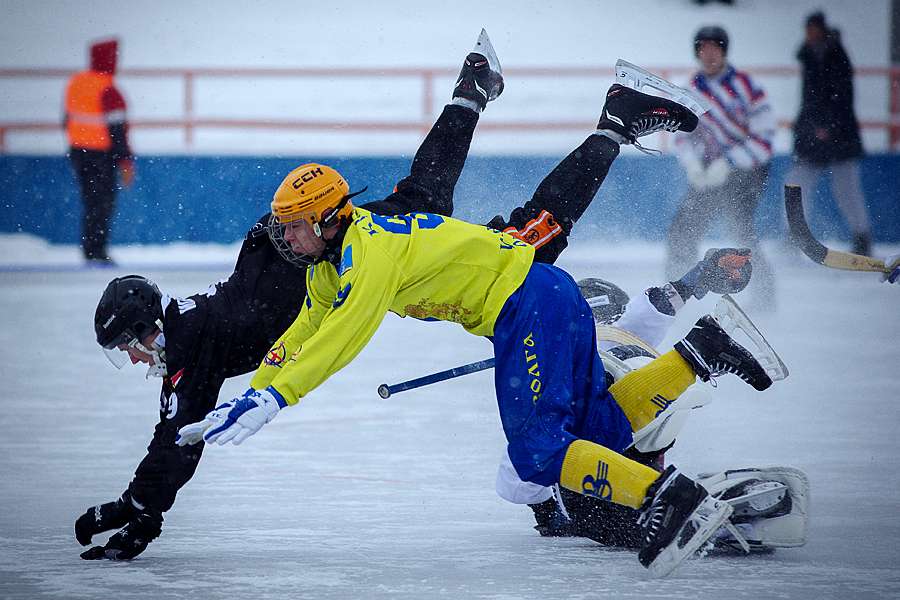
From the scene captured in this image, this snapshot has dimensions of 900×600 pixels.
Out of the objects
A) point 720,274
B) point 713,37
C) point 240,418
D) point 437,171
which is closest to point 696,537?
point 240,418

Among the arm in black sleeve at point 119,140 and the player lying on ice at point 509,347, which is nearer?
the player lying on ice at point 509,347

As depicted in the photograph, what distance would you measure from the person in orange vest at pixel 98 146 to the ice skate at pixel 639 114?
739 cm

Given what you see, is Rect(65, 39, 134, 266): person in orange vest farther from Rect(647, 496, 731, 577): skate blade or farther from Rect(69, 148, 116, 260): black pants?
Rect(647, 496, 731, 577): skate blade

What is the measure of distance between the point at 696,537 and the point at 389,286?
984 millimetres

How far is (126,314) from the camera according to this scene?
12.7ft

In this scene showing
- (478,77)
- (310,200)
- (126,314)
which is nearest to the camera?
(310,200)

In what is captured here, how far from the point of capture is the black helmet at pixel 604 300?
500 centimetres

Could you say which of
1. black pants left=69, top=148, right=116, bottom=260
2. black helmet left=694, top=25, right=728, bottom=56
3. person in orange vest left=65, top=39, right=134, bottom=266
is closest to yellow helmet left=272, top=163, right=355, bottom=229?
black helmet left=694, top=25, right=728, bottom=56

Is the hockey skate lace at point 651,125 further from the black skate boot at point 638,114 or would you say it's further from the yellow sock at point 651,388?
the yellow sock at point 651,388

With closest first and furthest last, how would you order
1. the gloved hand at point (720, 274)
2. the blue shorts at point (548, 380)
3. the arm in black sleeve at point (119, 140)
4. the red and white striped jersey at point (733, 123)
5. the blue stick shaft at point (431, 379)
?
the blue shorts at point (548, 380) → the blue stick shaft at point (431, 379) → the gloved hand at point (720, 274) → the red and white striped jersey at point (733, 123) → the arm in black sleeve at point (119, 140)

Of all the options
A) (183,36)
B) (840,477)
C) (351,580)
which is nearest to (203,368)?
(351,580)

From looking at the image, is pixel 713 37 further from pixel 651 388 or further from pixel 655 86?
pixel 651 388

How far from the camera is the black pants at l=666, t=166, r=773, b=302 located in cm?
896

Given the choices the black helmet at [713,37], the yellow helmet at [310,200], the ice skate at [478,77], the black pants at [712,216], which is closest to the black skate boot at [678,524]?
the yellow helmet at [310,200]
